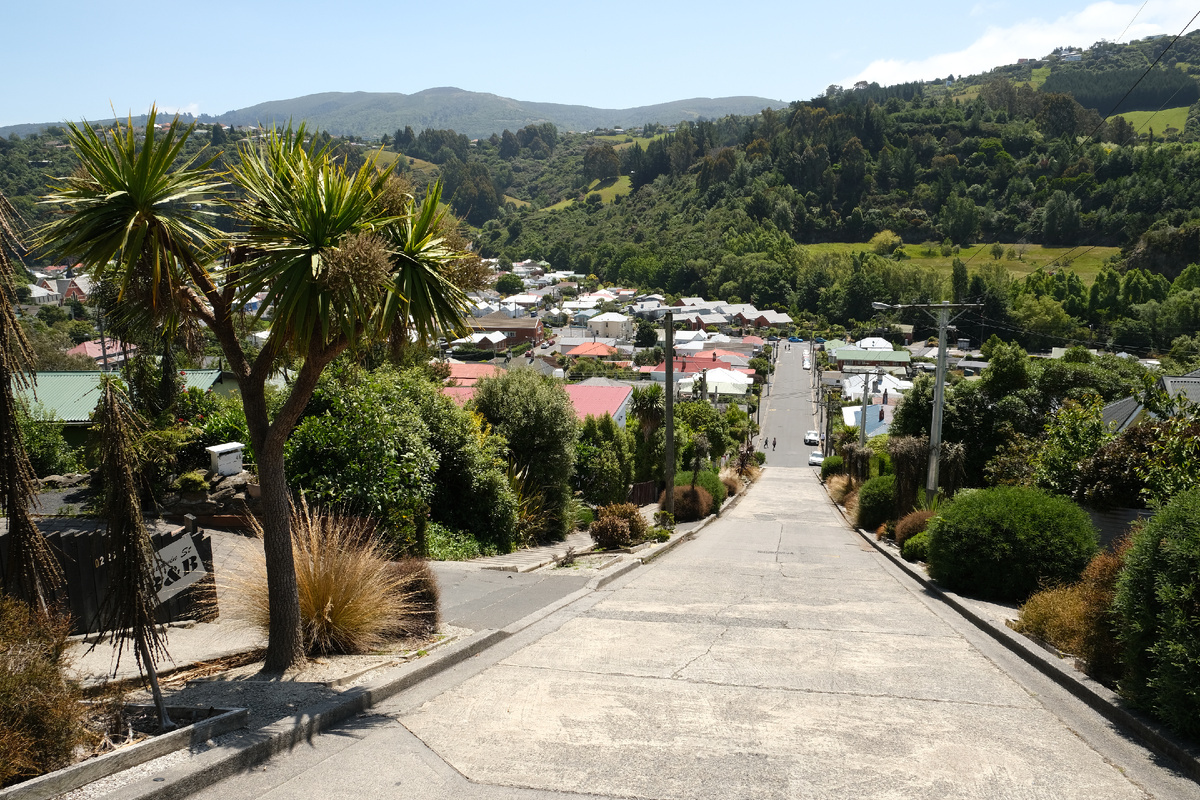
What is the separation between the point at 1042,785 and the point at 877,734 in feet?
3.46

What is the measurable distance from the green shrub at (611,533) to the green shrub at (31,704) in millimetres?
13417

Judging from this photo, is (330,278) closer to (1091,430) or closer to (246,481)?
(246,481)

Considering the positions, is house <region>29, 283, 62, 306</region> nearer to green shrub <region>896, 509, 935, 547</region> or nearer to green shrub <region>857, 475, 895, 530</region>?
green shrub <region>857, 475, 895, 530</region>

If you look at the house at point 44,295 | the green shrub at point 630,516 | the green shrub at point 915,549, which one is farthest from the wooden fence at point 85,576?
the house at point 44,295

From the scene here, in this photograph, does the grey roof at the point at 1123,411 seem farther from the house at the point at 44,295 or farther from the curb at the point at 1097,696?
the house at the point at 44,295

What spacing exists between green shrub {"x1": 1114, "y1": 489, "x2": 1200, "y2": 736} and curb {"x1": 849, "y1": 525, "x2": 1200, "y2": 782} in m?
0.13

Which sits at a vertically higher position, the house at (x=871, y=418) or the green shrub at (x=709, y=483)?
the green shrub at (x=709, y=483)

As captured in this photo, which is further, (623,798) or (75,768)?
(623,798)

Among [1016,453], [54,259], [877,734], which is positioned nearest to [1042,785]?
[877,734]

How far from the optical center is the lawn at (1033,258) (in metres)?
139

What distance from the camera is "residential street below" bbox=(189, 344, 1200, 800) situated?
4945mm

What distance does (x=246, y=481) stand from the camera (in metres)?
11.9

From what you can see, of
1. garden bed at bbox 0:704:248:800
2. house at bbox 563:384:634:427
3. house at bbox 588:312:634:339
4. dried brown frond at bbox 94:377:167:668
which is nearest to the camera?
garden bed at bbox 0:704:248:800

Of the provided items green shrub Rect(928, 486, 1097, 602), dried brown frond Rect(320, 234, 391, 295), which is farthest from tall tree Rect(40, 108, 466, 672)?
green shrub Rect(928, 486, 1097, 602)
